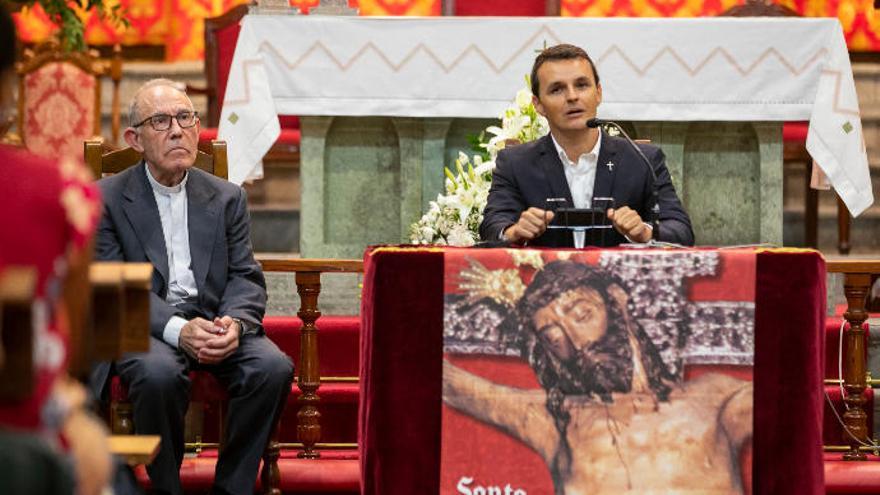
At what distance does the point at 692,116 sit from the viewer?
5465 mm

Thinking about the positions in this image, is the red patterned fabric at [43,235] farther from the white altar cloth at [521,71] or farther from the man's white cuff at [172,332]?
the white altar cloth at [521,71]

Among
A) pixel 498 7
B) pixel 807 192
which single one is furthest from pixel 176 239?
pixel 498 7

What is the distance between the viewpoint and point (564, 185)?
13.0 ft

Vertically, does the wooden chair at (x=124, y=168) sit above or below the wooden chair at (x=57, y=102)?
below

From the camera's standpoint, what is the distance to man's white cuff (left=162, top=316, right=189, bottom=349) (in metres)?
3.80

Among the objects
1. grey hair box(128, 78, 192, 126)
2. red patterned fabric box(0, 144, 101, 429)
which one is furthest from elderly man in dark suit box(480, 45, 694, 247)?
red patterned fabric box(0, 144, 101, 429)

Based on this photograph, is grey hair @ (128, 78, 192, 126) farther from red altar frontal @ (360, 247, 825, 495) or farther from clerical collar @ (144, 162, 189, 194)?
red altar frontal @ (360, 247, 825, 495)

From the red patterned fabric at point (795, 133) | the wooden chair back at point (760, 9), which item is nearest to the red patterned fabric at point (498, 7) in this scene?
the wooden chair back at point (760, 9)

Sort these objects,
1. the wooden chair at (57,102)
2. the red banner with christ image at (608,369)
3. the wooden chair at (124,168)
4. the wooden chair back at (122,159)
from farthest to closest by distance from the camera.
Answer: the wooden chair at (57,102) < the wooden chair back at (122,159) < the wooden chair at (124,168) < the red banner with christ image at (608,369)

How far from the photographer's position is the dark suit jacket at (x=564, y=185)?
13.0 ft

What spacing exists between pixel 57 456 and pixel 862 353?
2940 millimetres

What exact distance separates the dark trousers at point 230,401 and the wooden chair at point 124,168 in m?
0.06

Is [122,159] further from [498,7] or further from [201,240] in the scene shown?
[498,7]

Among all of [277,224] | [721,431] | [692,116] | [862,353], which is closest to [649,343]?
[721,431]
